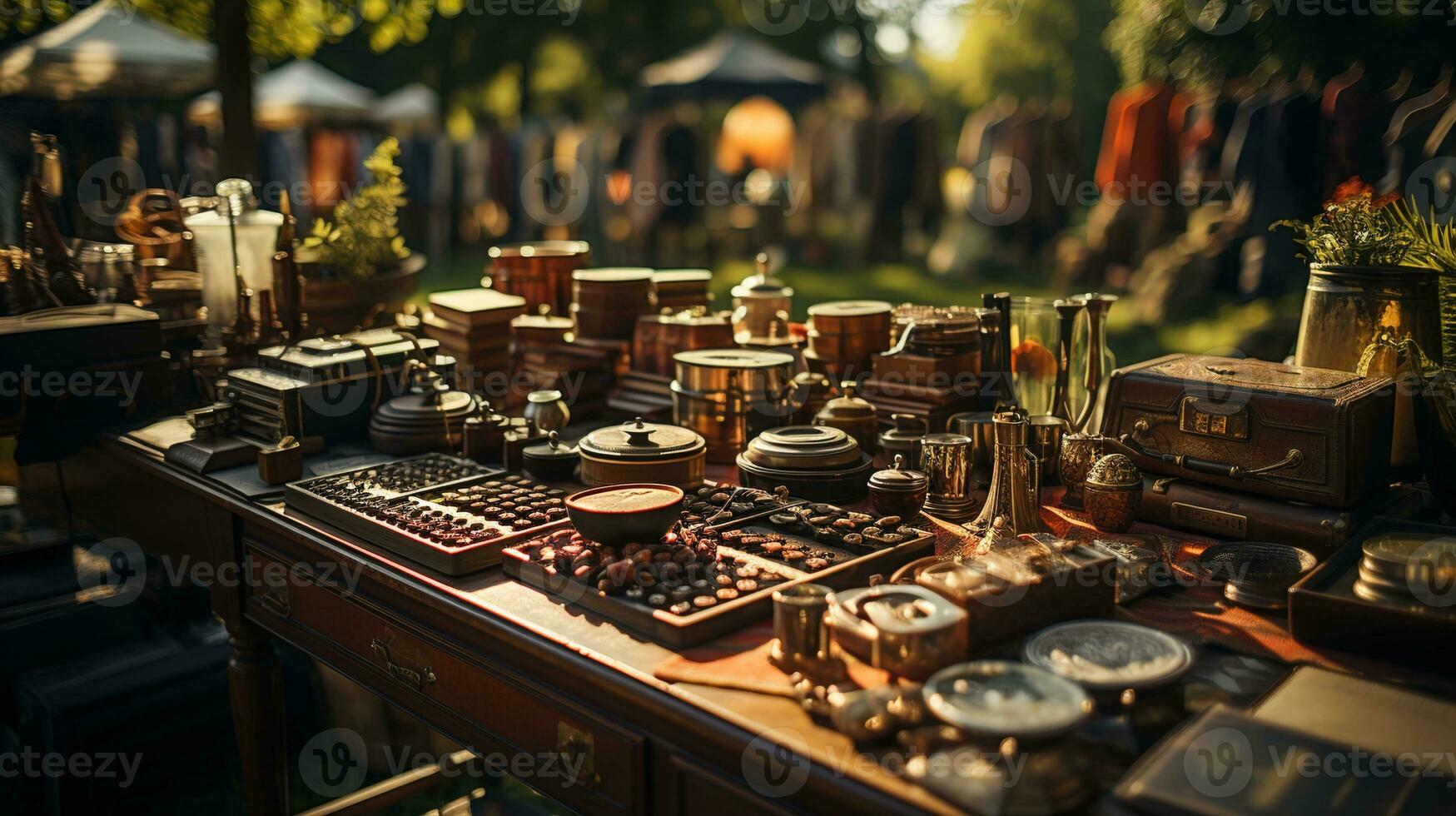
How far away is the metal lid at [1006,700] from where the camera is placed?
140cm

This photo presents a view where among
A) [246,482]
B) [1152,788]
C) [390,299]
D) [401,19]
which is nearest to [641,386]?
[246,482]

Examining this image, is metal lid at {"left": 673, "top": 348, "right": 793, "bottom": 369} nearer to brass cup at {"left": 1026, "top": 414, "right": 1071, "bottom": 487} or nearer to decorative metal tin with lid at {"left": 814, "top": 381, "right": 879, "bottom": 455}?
decorative metal tin with lid at {"left": 814, "top": 381, "right": 879, "bottom": 455}

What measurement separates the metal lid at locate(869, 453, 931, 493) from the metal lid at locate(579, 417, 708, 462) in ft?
1.35

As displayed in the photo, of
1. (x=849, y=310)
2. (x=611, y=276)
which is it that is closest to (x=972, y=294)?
(x=611, y=276)

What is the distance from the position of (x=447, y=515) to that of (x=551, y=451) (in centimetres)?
40

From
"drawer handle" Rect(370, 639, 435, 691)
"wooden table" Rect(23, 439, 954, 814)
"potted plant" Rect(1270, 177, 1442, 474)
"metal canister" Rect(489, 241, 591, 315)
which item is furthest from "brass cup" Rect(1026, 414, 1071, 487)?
"metal canister" Rect(489, 241, 591, 315)

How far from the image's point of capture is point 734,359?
2.93 meters

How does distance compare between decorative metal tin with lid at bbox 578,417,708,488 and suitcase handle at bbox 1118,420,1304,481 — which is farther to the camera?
decorative metal tin with lid at bbox 578,417,708,488

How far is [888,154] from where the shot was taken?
12523mm

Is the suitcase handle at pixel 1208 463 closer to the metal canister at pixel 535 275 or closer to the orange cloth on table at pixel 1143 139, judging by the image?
the metal canister at pixel 535 275

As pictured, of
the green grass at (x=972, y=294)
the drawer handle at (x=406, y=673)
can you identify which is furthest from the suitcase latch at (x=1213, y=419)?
the green grass at (x=972, y=294)

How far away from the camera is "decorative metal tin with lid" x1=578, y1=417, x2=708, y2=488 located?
8.06ft

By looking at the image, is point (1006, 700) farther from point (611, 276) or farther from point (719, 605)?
point (611, 276)

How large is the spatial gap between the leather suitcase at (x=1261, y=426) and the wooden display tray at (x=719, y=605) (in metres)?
0.58
